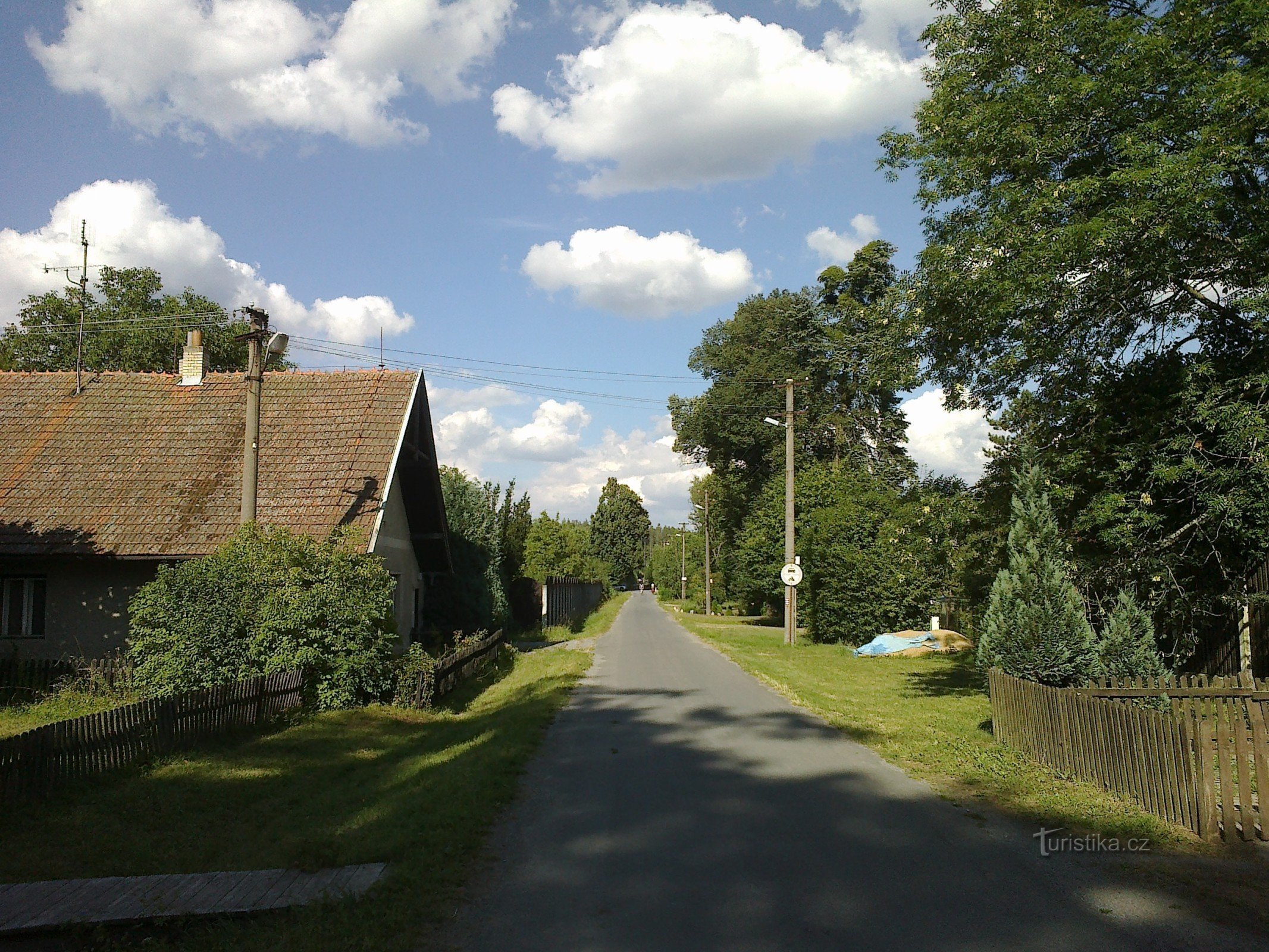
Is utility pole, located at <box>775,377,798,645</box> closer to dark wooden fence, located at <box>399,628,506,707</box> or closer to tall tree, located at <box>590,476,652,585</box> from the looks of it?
dark wooden fence, located at <box>399,628,506,707</box>

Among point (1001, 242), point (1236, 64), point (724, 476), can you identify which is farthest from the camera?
point (724, 476)

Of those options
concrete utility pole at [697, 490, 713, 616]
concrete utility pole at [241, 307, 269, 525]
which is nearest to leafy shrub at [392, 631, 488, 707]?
concrete utility pole at [241, 307, 269, 525]

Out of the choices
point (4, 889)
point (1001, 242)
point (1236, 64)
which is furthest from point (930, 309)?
point (4, 889)

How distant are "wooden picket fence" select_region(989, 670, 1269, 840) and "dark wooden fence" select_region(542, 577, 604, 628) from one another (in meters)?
26.8

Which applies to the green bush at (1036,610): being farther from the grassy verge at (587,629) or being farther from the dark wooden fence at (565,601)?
the dark wooden fence at (565,601)

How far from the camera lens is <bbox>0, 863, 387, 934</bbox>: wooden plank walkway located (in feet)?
17.8

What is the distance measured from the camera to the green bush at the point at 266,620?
42.4 ft

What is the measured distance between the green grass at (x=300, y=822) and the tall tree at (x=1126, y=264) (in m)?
8.80

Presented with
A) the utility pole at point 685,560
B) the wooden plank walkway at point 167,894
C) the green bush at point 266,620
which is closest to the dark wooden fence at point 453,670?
the green bush at point 266,620

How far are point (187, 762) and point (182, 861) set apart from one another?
3721 mm

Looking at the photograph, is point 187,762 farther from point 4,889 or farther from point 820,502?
point 820,502

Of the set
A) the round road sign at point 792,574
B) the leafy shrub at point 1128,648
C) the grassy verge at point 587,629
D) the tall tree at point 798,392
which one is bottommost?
the grassy verge at point 587,629

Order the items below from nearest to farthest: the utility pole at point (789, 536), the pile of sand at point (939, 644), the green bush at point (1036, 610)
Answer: the green bush at point (1036, 610) → the pile of sand at point (939, 644) → the utility pole at point (789, 536)

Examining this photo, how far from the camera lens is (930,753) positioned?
10.7 metres
